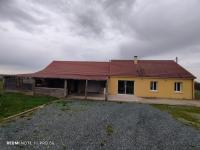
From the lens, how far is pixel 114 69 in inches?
1081

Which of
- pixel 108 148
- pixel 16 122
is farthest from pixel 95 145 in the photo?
pixel 16 122

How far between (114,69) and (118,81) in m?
2.54

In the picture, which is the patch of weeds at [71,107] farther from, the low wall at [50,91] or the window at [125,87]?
the window at [125,87]

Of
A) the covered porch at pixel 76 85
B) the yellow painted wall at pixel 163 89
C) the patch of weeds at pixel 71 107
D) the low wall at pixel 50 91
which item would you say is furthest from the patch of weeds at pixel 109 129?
the yellow painted wall at pixel 163 89

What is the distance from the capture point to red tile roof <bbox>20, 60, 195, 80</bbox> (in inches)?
977

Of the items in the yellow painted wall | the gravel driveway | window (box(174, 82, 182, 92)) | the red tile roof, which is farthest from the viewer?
the red tile roof

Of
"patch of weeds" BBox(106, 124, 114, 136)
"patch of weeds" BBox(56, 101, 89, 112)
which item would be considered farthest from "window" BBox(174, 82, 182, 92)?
"patch of weeds" BBox(106, 124, 114, 136)

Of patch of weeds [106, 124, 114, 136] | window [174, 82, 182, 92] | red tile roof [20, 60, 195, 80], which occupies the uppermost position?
red tile roof [20, 60, 195, 80]

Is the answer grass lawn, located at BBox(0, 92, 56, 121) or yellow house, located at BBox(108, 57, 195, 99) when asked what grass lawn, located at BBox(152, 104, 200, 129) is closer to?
yellow house, located at BBox(108, 57, 195, 99)

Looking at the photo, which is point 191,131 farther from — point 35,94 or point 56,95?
point 35,94

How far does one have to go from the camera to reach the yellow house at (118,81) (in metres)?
23.5

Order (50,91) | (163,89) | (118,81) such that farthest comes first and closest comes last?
(118,81) → (163,89) → (50,91)

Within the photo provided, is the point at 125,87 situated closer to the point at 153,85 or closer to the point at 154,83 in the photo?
the point at 153,85

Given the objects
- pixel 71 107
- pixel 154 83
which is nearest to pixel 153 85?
pixel 154 83
